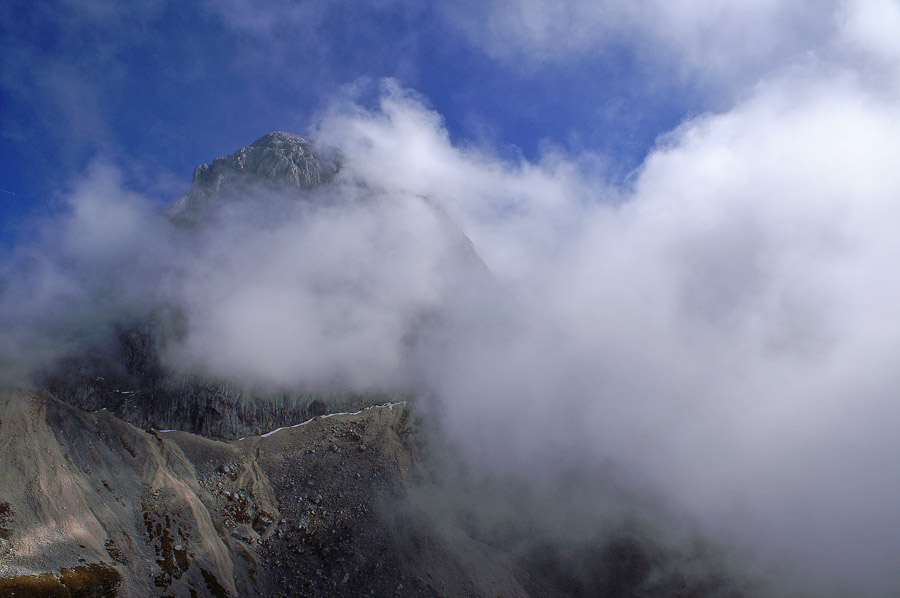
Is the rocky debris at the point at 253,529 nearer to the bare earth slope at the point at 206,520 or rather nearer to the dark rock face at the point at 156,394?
the bare earth slope at the point at 206,520

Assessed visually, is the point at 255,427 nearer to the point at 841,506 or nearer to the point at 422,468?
the point at 422,468

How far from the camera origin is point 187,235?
15638 centimetres

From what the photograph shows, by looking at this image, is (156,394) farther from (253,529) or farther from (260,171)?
(260,171)

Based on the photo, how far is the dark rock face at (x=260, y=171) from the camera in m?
173

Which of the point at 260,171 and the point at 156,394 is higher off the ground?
the point at 260,171

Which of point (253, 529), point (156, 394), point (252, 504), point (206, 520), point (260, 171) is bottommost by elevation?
point (253, 529)

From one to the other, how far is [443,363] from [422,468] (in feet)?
162

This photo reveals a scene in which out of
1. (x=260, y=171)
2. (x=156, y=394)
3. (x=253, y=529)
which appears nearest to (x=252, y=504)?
(x=253, y=529)

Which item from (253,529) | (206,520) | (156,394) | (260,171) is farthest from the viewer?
(260,171)

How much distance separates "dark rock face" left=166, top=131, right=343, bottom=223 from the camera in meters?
173

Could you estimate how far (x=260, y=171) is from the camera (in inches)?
6836

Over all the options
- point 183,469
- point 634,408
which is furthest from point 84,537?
point 634,408

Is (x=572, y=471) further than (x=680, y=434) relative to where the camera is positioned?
No

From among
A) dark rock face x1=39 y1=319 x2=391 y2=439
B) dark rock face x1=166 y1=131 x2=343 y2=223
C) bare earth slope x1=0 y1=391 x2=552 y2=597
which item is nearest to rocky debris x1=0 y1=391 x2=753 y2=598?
bare earth slope x1=0 y1=391 x2=552 y2=597
